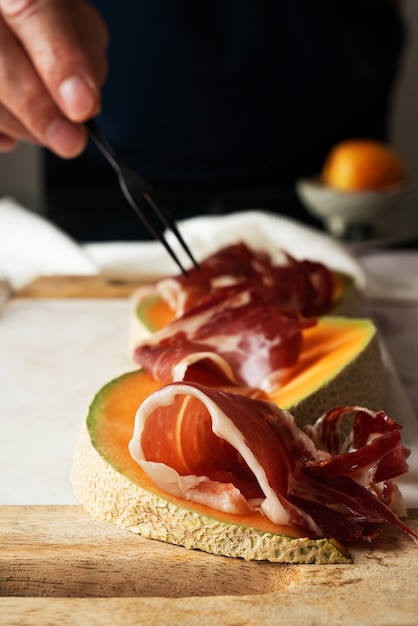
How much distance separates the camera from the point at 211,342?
150cm

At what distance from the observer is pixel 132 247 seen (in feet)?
8.07

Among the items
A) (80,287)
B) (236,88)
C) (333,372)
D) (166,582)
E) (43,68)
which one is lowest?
(236,88)

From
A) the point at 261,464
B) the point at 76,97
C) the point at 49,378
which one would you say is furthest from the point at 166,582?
the point at 76,97

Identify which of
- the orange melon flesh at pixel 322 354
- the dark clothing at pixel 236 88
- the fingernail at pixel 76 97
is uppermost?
the fingernail at pixel 76 97

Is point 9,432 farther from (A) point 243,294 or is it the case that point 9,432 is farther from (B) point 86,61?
(B) point 86,61

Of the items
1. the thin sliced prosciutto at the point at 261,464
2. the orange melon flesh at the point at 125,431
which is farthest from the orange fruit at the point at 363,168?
the thin sliced prosciutto at the point at 261,464

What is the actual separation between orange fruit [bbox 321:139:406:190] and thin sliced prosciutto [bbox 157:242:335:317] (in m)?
1.06

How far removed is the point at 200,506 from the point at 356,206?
1.87 m

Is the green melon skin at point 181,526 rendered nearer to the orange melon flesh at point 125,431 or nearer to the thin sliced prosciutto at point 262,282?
the orange melon flesh at point 125,431

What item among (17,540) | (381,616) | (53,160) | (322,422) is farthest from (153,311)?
(53,160)

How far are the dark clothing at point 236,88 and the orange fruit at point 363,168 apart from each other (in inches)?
8.3

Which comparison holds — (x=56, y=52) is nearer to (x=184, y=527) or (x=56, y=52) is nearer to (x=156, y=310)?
(x=156, y=310)

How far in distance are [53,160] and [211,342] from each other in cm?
238

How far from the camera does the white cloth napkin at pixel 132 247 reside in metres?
2.38
